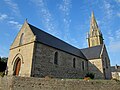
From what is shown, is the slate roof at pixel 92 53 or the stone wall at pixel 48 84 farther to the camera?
the slate roof at pixel 92 53

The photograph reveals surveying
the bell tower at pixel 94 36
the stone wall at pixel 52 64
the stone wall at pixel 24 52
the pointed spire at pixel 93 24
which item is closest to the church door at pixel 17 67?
the stone wall at pixel 24 52

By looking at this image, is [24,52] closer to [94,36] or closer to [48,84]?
[48,84]

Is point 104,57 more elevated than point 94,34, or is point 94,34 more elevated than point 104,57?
point 94,34

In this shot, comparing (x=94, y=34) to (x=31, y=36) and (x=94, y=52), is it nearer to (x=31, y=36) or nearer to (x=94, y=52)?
(x=94, y=52)

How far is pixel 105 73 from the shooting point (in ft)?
88.0

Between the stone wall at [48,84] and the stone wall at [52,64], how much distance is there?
357 centimetres

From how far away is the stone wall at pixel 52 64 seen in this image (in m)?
15.9

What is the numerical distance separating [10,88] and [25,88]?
4.40 feet

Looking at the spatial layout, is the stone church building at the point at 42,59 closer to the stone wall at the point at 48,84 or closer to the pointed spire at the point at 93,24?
the stone wall at the point at 48,84

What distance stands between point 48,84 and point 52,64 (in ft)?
19.6

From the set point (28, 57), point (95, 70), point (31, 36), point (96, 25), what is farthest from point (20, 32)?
point (96, 25)

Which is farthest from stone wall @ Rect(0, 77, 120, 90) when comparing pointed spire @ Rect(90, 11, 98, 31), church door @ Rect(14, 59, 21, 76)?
pointed spire @ Rect(90, 11, 98, 31)

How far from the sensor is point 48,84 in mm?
12172

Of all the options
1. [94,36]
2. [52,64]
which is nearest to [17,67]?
[52,64]
